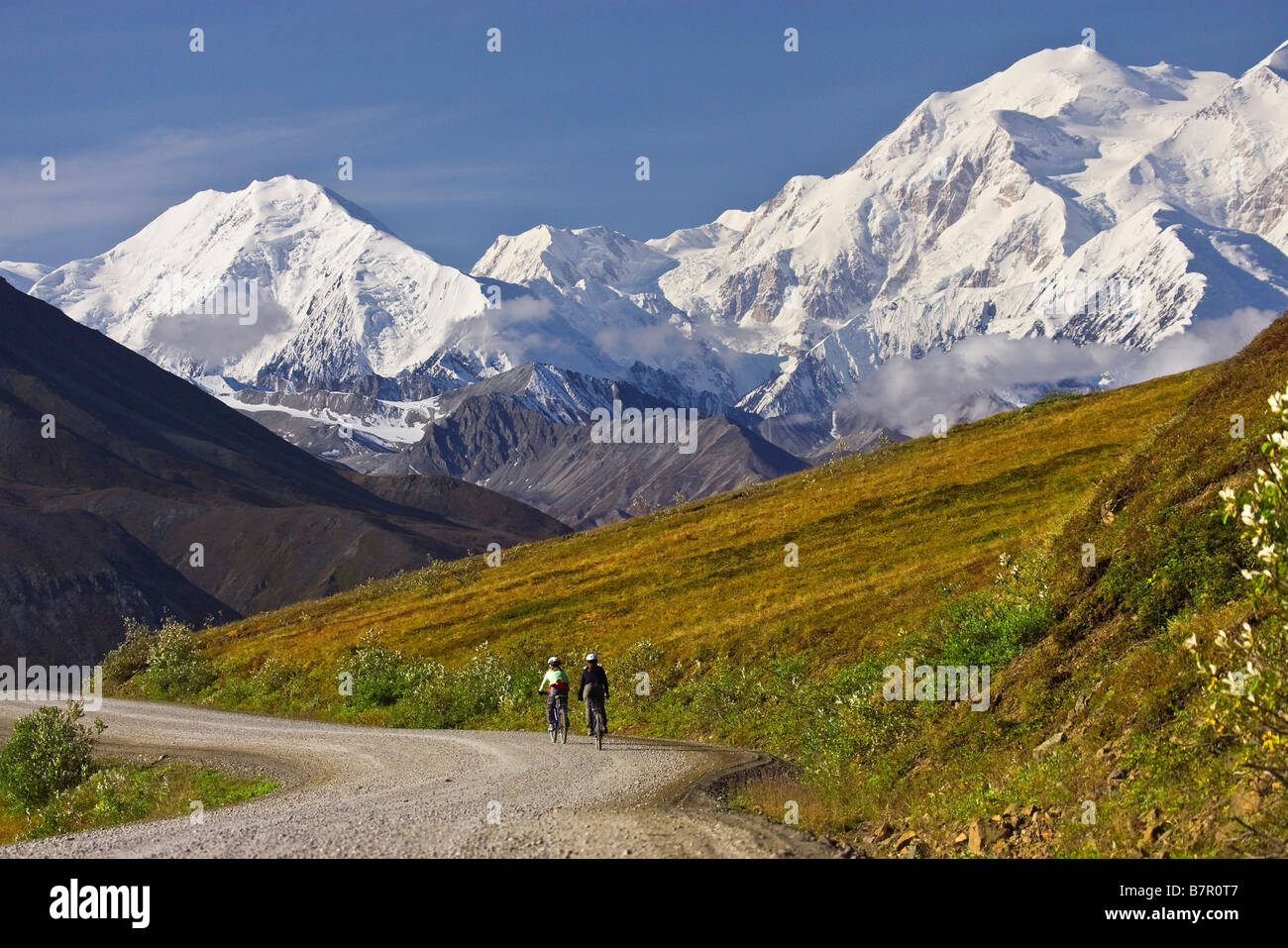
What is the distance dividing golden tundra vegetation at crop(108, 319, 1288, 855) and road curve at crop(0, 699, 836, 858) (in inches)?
78.2

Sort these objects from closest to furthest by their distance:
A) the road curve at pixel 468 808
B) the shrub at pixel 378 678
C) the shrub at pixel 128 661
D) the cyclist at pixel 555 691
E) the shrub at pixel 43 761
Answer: the road curve at pixel 468 808, the cyclist at pixel 555 691, the shrub at pixel 43 761, the shrub at pixel 378 678, the shrub at pixel 128 661

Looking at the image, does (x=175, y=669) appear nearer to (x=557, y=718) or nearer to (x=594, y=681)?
(x=557, y=718)

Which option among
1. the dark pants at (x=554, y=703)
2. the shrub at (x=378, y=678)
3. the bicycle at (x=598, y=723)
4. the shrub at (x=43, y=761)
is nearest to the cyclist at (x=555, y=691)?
the dark pants at (x=554, y=703)

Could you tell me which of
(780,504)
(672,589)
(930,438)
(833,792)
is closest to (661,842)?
(833,792)

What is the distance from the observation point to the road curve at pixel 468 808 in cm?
1767

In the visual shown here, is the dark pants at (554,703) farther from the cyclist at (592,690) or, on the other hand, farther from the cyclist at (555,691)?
the cyclist at (592,690)

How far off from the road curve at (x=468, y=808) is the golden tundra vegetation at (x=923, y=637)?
Answer: 199cm

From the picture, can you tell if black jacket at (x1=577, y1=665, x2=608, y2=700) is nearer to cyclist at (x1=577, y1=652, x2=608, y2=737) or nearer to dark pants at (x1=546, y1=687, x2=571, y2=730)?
cyclist at (x1=577, y1=652, x2=608, y2=737)

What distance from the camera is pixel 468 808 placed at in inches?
854

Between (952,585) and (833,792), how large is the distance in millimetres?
16917

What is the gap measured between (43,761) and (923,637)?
85.1ft

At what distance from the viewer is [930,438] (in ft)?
299

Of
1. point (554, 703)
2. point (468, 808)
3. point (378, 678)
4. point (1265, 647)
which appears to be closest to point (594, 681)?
point (554, 703)
